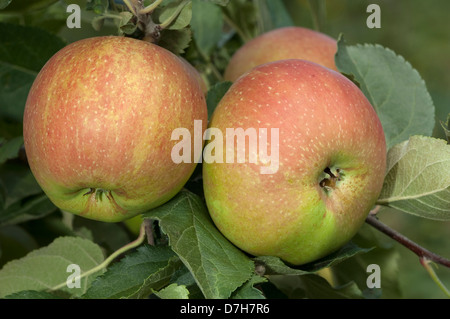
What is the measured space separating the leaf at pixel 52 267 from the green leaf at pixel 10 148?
17 centimetres

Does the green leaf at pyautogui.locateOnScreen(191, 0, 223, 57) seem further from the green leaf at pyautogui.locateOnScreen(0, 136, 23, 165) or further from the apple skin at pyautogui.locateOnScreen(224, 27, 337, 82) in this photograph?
the green leaf at pyautogui.locateOnScreen(0, 136, 23, 165)

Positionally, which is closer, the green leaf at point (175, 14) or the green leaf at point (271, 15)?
the green leaf at point (175, 14)

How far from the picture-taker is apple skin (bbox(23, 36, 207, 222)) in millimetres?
653

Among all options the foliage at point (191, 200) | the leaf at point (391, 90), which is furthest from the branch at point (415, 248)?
the leaf at point (391, 90)

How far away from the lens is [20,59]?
3.17 feet

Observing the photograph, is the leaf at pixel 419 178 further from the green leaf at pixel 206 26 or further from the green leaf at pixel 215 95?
the green leaf at pixel 206 26

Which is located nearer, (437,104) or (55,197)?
(55,197)

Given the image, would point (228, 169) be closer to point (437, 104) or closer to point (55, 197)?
point (55, 197)

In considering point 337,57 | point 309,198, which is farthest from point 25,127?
point 337,57

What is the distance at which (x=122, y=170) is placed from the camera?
67 centimetres

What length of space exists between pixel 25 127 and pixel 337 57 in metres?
0.50

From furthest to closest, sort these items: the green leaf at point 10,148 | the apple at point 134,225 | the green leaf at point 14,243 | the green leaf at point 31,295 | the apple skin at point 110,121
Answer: the green leaf at point 14,243 → the apple at point 134,225 → the green leaf at point 10,148 → the green leaf at point 31,295 → the apple skin at point 110,121

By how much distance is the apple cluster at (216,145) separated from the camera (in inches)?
26.0

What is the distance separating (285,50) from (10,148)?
52 cm
